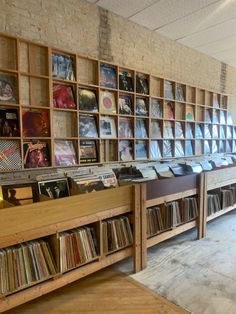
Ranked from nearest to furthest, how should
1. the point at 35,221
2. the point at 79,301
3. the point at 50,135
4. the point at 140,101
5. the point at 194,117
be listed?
the point at 35,221 < the point at 79,301 < the point at 50,135 < the point at 140,101 < the point at 194,117

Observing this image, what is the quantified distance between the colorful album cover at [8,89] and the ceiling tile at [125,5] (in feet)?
4.68

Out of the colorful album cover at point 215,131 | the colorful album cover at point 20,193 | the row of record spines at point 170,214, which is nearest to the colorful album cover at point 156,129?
the row of record spines at point 170,214

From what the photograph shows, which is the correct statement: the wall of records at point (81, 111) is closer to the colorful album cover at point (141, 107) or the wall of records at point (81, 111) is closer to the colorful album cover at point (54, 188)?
the colorful album cover at point (141, 107)

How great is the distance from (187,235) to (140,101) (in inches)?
76.7

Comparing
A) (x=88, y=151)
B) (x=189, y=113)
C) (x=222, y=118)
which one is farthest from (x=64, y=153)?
(x=222, y=118)

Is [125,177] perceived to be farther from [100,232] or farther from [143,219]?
[100,232]

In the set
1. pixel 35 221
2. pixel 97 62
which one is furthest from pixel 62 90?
pixel 35 221

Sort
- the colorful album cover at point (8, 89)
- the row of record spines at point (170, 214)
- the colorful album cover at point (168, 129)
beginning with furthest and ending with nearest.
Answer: the colorful album cover at point (168, 129)
the row of record spines at point (170, 214)
the colorful album cover at point (8, 89)

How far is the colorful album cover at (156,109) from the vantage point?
363 centimetres

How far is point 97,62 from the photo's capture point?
116 inches

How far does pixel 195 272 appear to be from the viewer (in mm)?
2309

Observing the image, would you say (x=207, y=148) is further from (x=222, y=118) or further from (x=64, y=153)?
(x=64, y=153)

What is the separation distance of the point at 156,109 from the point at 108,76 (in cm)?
98

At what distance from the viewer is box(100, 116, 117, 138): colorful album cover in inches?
121
